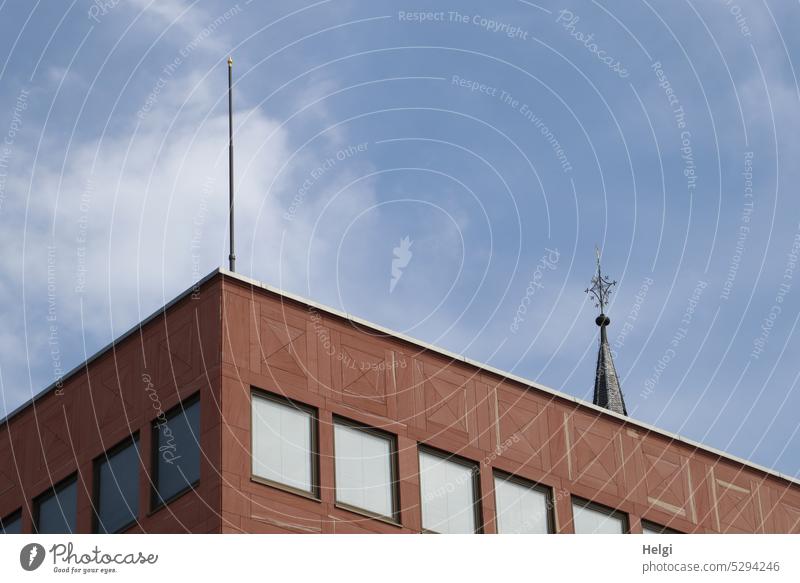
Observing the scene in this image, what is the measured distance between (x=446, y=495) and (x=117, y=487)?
828cm

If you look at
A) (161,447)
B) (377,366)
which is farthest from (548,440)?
(161,447)

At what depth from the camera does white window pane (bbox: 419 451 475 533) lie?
161ft

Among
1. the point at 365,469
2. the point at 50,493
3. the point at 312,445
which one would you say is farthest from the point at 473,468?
the point at 50,493

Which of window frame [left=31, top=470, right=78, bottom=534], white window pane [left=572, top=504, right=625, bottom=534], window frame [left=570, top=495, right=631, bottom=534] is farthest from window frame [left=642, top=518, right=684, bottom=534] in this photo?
window frame [left=31, top=470, right=78, bottom=534]

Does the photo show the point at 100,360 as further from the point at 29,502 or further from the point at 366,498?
the point at 366,498

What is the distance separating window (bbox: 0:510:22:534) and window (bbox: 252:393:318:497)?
28.0ft

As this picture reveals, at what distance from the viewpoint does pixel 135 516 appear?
4644cm

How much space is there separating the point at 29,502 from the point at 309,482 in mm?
8583

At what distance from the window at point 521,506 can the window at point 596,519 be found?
0.98m

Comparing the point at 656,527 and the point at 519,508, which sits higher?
the point at 656,527

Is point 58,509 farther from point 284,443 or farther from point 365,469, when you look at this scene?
point 365,469

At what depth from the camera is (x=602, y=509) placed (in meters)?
52.9

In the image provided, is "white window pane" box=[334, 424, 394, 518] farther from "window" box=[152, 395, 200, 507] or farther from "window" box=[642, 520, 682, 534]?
"window" box=[642, 520, 682, 534]
